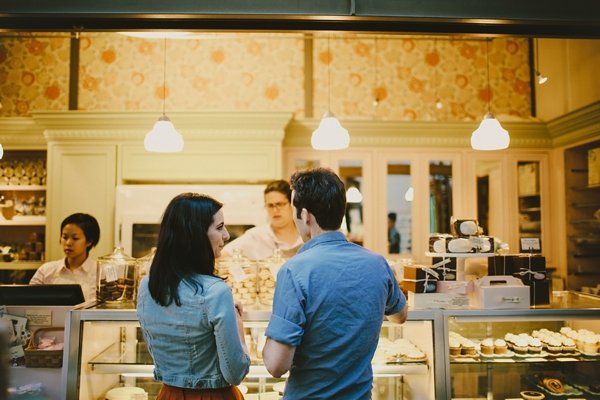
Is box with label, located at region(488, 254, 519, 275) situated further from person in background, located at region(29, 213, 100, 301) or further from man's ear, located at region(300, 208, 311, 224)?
person in background, located at region(29, 213, 100, 301)

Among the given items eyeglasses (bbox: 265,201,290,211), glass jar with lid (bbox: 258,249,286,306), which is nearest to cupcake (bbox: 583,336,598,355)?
glass jar with lid (bbox: 258,249,286,306)

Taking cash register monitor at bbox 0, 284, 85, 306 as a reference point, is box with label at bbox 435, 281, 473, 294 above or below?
above

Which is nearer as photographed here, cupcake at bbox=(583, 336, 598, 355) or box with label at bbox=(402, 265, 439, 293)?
box with label at bbox=(402, 265, 439, 293)

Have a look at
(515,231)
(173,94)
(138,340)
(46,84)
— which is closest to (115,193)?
(173,94)

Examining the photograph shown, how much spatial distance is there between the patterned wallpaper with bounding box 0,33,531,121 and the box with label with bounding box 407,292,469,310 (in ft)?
11.4

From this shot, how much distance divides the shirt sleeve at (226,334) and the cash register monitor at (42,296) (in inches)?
45.9

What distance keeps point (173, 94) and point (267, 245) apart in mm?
2429

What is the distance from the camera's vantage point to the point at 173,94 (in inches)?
219

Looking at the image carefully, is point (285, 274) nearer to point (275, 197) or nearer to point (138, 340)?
point (138, 340)

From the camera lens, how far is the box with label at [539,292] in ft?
8.07

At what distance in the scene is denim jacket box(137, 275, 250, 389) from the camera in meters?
1.60

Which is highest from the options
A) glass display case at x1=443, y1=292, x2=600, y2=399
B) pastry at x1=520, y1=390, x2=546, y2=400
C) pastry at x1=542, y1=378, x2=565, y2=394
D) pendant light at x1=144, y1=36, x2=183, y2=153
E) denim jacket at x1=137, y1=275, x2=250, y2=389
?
pendant light at x1=144, y1=36, x2=183, y2=153

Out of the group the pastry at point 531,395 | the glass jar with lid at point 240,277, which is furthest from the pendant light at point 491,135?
the glass jar with lid at point 240,277

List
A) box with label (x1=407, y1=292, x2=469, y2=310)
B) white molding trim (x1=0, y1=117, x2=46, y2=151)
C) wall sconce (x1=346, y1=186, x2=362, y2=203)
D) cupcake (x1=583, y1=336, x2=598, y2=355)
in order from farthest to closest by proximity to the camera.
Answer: wall sconce (x1=346, y1=186, x2=362, y2=203), white molding trim (x1=0, y1=117, x2=46, y2=151), cupcake (x1=583, y1=336, x2=598, y2=355), box with label (x1=407, y1=292, x2=469, y2=310)
